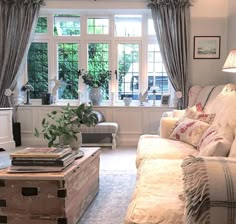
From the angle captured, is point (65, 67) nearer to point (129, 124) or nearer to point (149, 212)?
point (129, 124)

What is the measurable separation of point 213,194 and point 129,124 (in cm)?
454

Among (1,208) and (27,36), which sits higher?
(27,36)

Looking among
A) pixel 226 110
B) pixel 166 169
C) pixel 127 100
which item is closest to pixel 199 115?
pixel 226 110

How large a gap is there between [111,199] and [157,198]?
1333 millimetres

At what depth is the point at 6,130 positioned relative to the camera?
17.1 feet

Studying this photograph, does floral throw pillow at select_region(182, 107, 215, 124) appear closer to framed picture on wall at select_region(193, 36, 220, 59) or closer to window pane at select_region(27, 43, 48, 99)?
framed picture on wall at select_region(193, 36, 220, 59)

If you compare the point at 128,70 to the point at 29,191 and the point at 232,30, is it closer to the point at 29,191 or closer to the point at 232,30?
the point at 232,30

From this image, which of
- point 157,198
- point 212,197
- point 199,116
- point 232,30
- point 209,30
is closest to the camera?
point 212,197

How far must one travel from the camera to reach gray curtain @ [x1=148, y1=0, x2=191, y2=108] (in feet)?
17.2

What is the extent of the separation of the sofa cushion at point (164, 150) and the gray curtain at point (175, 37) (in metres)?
2.21

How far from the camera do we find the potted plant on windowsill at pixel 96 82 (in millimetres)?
5598

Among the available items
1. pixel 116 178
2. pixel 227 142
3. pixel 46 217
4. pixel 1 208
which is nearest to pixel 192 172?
pixel 227 142

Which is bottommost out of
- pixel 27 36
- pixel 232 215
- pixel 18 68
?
pixel 232 215

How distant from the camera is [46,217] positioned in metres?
2.12
